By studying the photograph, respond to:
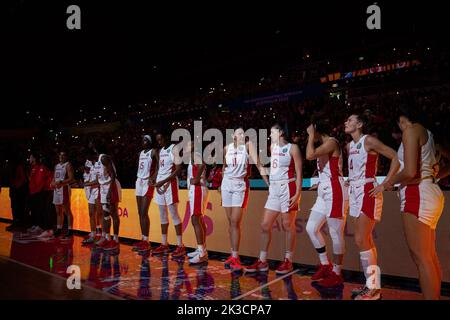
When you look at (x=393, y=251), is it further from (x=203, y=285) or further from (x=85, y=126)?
(x=85, y=126)

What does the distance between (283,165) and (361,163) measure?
1357 mm

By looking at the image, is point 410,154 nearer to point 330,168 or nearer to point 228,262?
A: point 330,168

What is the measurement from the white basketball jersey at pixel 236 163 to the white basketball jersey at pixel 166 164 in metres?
1.27

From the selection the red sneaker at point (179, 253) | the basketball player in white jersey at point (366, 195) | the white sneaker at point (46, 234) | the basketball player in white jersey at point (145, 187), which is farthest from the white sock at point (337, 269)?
the white sneaker at point (46, 234)

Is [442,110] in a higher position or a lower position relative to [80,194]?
higher

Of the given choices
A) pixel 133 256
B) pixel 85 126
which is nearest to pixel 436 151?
pixel 133 256

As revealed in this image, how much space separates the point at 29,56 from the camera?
15016mm

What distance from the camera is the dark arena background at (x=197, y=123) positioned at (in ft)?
14.8

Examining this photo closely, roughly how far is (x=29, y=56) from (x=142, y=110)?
10.6 metres

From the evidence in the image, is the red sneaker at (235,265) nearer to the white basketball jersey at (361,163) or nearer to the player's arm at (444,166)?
the white basketball jersey at (361,163)

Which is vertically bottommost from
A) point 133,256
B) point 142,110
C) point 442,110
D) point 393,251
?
point 133,256

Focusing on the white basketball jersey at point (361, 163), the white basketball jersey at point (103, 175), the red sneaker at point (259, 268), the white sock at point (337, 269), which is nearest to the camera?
the white basketball jersey at point (361, 163)

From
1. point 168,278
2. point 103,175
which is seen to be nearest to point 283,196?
point 168,278

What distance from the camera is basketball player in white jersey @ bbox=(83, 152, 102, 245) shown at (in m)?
8.06
